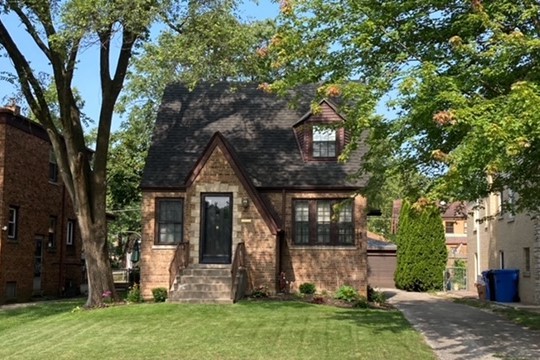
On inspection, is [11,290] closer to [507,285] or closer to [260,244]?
[260,244]

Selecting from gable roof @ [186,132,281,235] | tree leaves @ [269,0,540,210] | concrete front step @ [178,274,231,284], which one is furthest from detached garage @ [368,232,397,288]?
tree leaves @ [269,0,540,210]

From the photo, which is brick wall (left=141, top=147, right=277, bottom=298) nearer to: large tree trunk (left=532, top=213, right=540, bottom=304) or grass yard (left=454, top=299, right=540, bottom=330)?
grass yard (left=454, top=299, right=540, bottom=330)

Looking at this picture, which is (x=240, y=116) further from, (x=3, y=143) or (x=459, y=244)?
(x=459, y=244)

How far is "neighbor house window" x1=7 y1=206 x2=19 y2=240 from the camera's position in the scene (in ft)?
80.7

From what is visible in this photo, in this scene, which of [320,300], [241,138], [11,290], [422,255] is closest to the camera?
[320,300]

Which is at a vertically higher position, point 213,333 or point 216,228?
point 216,228

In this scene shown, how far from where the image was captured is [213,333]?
13.7 metres

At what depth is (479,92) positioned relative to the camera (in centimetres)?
1073

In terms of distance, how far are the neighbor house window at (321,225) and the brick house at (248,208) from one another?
35mm

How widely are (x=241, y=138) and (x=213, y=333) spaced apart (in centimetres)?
1205

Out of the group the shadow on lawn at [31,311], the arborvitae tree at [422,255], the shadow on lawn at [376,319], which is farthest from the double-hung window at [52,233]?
the arborvitae tree at [422,255]

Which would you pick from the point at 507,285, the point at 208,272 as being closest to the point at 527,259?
the point at 507,285

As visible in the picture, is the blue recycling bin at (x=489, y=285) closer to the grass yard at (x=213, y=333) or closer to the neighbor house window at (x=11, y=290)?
the grass yard at (x=213, y=333)

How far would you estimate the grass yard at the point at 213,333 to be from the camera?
37.7 ft
